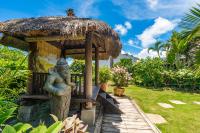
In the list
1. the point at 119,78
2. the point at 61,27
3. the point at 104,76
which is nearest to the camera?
the point at 61,27

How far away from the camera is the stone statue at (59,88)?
5558 millimetres

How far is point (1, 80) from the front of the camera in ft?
9.02

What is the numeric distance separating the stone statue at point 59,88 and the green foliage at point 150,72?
13195mm

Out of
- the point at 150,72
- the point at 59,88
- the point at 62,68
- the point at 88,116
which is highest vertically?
the point at 150,72

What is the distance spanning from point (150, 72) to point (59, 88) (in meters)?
13.6

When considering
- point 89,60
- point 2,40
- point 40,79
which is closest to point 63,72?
point 89,60

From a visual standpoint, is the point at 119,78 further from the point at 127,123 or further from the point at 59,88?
the point at 59,88

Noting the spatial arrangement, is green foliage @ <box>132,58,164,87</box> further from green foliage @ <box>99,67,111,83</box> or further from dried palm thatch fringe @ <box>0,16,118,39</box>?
dried palm thatch fringe @ <box>0,16,118,39</box>

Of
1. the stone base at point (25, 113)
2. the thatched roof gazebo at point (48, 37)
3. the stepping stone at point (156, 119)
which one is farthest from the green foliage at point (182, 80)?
the stone base at point (25, 113)

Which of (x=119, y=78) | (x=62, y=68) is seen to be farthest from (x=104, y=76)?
(x=62, y=68)

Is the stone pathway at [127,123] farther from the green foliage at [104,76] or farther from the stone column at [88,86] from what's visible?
the green foliage at [104,76]

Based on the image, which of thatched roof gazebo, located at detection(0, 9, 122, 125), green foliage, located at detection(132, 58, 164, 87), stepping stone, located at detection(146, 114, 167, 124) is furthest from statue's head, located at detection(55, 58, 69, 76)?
green foliage, located at detection(132, 58, 164, 87)

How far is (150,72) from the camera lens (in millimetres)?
18266

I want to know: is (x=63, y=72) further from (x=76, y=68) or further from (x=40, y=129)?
(x=76, y=68)
